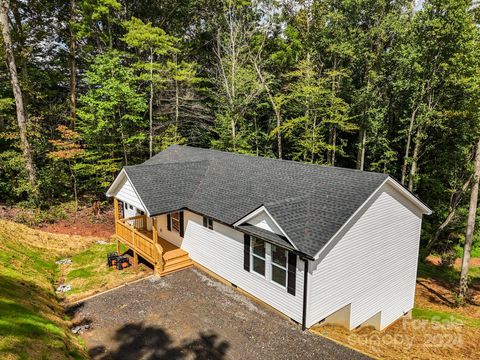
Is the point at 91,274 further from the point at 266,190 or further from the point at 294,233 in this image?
the point at 294,233

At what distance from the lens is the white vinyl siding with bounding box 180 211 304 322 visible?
10.1m

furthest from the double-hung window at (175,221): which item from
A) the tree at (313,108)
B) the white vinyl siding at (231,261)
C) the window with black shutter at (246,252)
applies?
the tree at (313,108)

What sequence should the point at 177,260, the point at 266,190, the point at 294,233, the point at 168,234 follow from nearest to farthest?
the point at 294,233 < the point at 266,190 < the point at 177,260 < the point at 168,234

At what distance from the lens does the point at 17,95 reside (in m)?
19.3

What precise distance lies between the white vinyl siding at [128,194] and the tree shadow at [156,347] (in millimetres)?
6057

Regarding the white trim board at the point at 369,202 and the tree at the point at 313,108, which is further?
the tree at the point at 313,108

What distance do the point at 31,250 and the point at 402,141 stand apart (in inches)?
1105

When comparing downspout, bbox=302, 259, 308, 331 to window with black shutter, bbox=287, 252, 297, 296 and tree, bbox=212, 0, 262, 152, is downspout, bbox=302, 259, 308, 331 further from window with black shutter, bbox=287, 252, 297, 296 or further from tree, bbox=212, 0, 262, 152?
tree, bbox=212, 0, 262, 152

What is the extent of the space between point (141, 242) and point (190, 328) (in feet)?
18.8

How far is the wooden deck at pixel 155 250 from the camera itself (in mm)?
13422

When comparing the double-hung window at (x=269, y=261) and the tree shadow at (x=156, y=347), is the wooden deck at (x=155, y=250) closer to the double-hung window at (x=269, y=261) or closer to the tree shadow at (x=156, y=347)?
the tree shadow at (x=156, y=347)

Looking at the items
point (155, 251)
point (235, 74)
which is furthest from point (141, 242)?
point (235, 74)

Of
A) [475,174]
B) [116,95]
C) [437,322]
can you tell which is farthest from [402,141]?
[116,95]

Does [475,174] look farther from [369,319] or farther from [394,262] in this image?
[369,319]
